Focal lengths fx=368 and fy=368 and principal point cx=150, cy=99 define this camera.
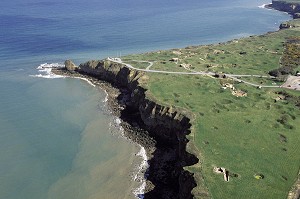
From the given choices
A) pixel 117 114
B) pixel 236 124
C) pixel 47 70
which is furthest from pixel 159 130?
pixel 47 70

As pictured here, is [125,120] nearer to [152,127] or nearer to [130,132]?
[130,132]

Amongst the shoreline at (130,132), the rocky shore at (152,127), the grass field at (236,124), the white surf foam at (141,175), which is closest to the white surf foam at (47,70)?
the shoreline at (130,132)

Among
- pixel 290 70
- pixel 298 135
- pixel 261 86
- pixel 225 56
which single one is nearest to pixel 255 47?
pixel 225 56

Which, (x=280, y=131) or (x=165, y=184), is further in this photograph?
(x=280, y=131)

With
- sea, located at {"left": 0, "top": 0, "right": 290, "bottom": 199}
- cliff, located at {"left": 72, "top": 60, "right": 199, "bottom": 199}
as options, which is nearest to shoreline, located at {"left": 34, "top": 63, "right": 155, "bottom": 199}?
sea, located at {"left": 0, "top": 0, "right": 290, "bottom": 199}

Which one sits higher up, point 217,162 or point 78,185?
point 217,162

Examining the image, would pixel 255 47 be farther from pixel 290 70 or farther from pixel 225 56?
pixel 290 70

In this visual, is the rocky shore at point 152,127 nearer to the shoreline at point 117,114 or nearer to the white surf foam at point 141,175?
the shoreline at point 117,114
